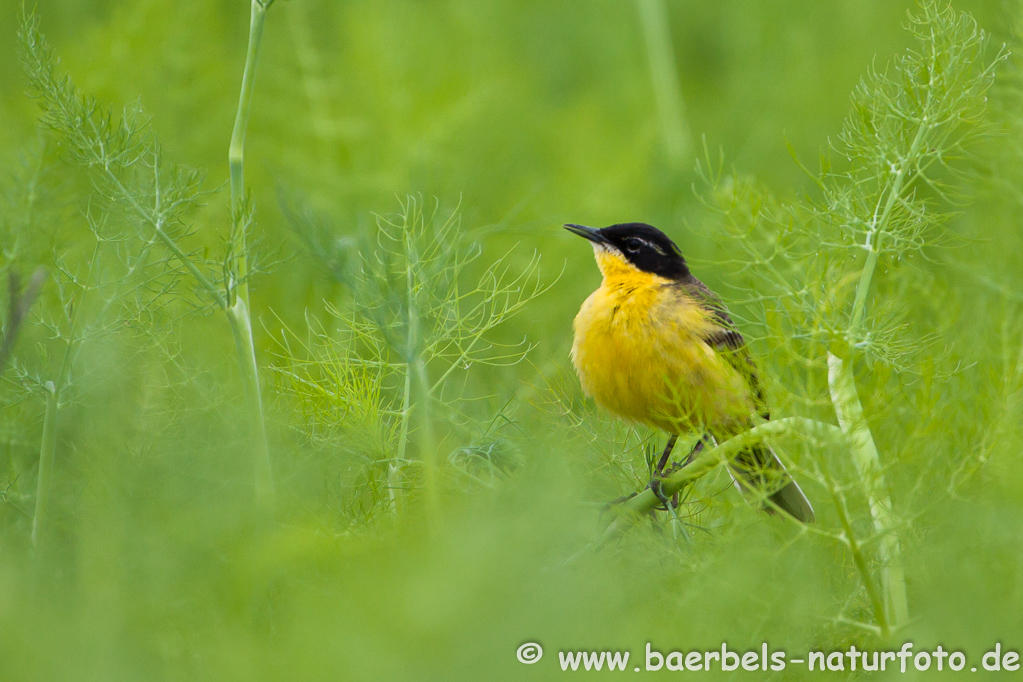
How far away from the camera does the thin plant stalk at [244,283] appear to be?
213 cm

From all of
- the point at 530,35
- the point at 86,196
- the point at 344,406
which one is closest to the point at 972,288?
the point at 344,406

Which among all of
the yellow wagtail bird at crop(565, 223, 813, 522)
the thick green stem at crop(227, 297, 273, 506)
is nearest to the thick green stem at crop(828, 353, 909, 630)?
the yellow wagtail bird at crop(565, 223, 813, 522)

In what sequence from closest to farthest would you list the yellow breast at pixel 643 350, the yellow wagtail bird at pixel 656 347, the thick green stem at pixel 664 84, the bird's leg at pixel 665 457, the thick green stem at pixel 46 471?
the thick green stem at pixel 46 471
the bird's leg at pixel 665 457
the yellow wagtail bird at pixel 656 347
the yellow breast at pixel 643 350
the thick green stem at pixel 664 84

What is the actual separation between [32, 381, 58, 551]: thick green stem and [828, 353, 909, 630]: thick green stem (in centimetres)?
165

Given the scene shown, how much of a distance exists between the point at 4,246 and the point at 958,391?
2423mm

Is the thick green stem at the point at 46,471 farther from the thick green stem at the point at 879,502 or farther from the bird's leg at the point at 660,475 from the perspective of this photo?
the thick green stem at the point at 879,502

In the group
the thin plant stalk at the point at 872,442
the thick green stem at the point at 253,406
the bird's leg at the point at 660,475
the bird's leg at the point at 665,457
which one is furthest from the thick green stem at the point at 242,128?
the thin plant stalk at the point at 872,442

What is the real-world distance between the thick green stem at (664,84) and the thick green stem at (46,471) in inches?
160

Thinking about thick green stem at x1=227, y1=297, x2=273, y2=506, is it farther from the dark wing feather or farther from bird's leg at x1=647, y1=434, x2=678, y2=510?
the dark wing feather

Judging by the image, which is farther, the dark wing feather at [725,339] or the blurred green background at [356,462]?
the dark wing feather at [725,339]

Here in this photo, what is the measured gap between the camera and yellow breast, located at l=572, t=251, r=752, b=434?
9.86 ft

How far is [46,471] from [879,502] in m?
1.77

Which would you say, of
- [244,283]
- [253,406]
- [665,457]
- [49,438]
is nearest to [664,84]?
[665,457]

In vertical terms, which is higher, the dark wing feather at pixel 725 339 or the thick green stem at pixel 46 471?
the dark wing feather at pixel 725 339
